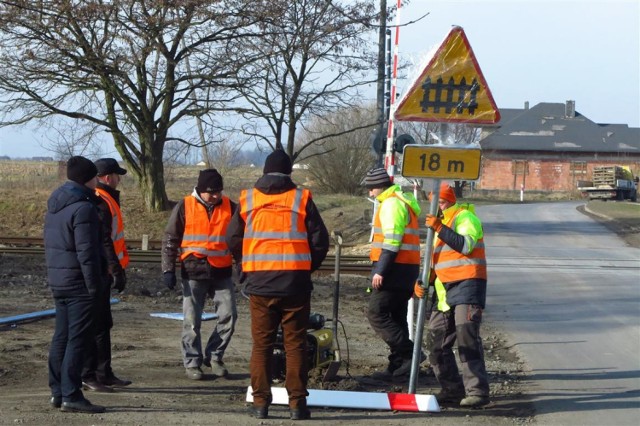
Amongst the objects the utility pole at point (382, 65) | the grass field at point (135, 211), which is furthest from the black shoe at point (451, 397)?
the grass field at point (135, 211)

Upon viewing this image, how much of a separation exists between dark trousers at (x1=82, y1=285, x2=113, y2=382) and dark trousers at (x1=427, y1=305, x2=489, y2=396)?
2.76 metres

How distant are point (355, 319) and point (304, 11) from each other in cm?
1448

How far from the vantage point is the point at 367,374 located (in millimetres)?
8758

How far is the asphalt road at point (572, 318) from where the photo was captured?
26.0 ft

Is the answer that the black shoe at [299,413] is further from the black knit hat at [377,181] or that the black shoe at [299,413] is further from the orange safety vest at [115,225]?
the black knit hat at [377,181]

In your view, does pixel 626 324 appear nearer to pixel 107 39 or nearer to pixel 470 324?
pixel 470 324

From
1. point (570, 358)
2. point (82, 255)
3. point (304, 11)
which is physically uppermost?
point (304, 11)

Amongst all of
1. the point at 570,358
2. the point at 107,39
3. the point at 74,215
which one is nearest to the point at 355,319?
the point at 570,358

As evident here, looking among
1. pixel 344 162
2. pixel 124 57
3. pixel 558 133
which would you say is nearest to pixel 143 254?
pixel 124 57

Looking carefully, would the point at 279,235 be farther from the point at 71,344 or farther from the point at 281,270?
the point at 71,344

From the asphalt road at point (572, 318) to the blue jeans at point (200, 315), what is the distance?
2811 millimetres

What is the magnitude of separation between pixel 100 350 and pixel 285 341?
1804 millimetres

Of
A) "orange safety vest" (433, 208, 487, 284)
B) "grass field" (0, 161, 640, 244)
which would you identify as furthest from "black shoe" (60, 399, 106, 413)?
"grass field" (0, 161, 640, 244)

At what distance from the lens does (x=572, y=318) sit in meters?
12.8
